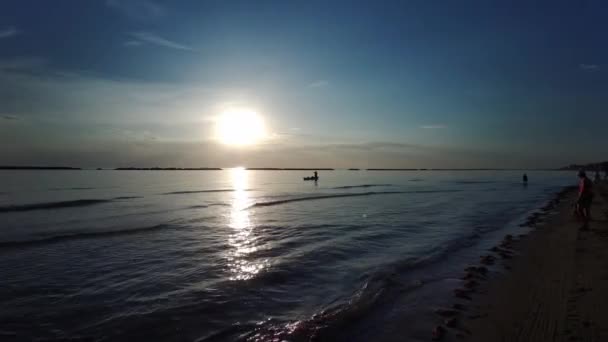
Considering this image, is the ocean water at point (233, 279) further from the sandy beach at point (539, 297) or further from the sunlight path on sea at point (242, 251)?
the sandy beach at point (539, 297)

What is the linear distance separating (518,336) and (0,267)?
49.4 feet

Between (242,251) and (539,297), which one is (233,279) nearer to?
(242,251)

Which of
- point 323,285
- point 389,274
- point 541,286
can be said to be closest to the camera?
point 541,286

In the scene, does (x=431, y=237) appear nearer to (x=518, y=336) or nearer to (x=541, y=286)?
(x=541, y=286)

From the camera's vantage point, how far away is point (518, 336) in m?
5.75

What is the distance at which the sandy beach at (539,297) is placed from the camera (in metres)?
5.91

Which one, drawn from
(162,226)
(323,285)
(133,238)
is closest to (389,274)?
(323,285)

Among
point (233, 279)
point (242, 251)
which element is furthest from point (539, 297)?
point (242, 251)

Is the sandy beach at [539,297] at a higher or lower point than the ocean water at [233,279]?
higher

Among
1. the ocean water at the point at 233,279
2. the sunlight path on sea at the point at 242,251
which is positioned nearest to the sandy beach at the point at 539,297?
the ocean water at the point at 233,279

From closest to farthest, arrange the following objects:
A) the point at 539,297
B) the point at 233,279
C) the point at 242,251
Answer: the point at 539,297
the point at 233,279
the point at 242,251

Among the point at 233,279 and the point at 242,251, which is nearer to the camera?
the point at 233,279

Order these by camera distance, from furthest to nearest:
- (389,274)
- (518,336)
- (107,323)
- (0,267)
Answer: (0,267) → (389,274) → (107,323) → (518,336)

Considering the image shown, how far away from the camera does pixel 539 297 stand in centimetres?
748
